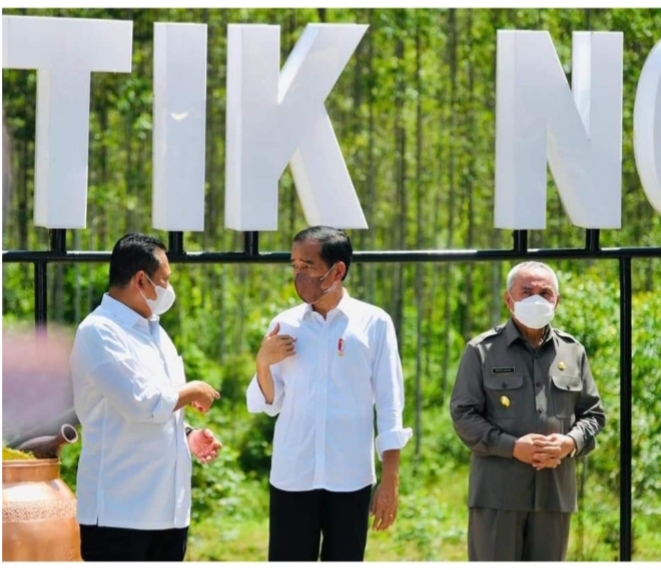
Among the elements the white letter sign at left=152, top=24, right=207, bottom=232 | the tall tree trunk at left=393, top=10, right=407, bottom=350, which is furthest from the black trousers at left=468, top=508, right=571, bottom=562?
the tall tree trunk at left=393, top=10, right=407, bottom=350

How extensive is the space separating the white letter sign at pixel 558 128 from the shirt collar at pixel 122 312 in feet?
5.25

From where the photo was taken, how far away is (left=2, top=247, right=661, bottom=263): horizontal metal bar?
5.28m

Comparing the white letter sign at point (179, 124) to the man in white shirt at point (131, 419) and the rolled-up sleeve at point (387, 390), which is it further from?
the rolled-up sleeve at point (387, 390)

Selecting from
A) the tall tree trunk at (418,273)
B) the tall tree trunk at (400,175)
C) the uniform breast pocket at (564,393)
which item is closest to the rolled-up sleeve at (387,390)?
the uniform breast pocket at (564,393)

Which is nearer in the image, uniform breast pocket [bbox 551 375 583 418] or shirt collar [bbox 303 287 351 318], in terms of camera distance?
shirt collar [bbox 303 287 351 318]

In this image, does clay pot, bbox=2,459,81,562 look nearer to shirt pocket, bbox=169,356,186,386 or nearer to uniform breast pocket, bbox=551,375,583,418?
shirt pocket, bbox=169,356,186,386

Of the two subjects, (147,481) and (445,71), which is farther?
(445,71)

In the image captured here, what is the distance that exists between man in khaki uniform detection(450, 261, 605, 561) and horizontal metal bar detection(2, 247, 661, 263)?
469mm

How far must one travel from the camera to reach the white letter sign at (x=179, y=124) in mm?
5281

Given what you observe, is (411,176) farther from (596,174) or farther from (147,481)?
(147,481)

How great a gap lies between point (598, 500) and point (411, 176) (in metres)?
3.93

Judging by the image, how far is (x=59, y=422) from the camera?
520 centimetres

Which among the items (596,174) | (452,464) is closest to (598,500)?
(452,464)

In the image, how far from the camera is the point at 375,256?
17.9 feet
